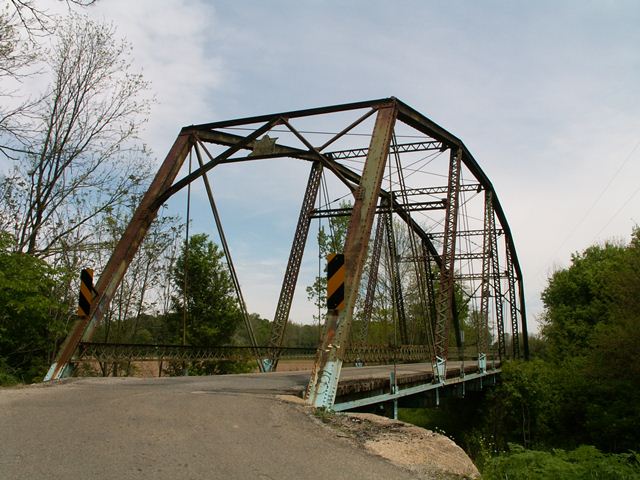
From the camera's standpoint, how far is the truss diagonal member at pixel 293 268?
535 inches

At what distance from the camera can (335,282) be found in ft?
25.2

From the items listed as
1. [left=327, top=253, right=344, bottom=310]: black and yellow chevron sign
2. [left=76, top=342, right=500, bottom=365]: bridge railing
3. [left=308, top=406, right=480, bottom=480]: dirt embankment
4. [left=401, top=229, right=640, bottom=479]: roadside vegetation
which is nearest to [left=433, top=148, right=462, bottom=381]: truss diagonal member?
[left=76, top=342, right=500, bottom=365]: bridge railing

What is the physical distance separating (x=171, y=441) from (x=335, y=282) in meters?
3.77

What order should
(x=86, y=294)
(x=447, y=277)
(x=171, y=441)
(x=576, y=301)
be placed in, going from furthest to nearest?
(x=576, y=301)
(x=447, y=277)
(x=86, y=294)
(x=171, y=441)

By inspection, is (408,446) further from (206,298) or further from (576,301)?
(576,301)

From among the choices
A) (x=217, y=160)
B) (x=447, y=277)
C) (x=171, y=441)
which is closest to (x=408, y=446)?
(x=171, y=441)

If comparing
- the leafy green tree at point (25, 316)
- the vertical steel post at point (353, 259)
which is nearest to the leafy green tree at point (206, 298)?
the leafy green tree at point (25, 316)

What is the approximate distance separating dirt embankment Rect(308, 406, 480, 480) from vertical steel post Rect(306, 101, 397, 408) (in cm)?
79

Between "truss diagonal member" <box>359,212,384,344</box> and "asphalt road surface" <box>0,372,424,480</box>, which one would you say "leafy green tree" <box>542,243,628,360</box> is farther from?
"asphalt road surface" <box>0,372,424,480</box>

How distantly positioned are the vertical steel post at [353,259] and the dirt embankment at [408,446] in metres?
0.79

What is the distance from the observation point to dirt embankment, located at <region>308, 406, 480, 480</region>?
13.4 feet

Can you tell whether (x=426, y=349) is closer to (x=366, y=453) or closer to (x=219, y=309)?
(x=366, y=453)

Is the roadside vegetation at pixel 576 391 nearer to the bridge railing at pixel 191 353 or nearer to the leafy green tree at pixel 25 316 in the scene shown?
the bridge railing at pixel 191 353

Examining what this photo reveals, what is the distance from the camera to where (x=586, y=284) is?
3522 centimetres
